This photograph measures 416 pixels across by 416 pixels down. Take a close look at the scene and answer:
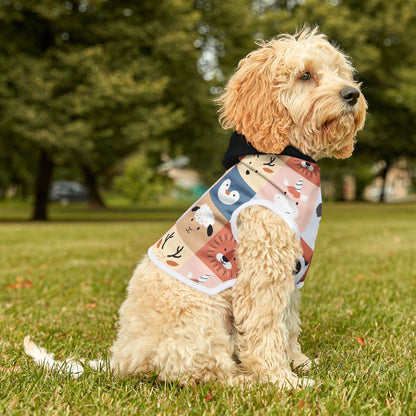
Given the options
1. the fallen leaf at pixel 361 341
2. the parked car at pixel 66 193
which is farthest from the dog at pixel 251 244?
the parked car at pixel 66 193

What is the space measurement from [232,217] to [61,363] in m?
1.52

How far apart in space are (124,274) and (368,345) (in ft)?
14.0

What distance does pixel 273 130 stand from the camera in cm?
299

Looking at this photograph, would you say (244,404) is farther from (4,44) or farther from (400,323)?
(4,44)

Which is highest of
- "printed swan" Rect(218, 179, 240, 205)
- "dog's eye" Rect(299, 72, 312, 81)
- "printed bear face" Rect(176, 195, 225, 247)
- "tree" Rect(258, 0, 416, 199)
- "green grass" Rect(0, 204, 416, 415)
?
"tree" Rect(258, 0, 416, 199)

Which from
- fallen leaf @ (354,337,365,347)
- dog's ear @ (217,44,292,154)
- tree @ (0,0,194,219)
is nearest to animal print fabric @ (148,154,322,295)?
dog's ear @ (217,44,292,154)

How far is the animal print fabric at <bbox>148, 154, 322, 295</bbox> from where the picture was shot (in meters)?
2.93

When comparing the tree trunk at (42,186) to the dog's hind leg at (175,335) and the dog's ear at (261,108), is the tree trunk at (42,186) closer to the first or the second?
the dog's hind leg at (175,335)

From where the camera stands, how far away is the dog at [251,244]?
2852mm

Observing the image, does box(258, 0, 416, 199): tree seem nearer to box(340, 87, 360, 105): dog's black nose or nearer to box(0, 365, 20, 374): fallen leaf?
box(340, 87, 360, 105): dog's black nose

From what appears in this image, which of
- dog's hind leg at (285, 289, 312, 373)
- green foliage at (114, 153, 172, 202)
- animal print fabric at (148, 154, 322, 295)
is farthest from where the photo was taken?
green foliage at (114, 153, 172, 202)

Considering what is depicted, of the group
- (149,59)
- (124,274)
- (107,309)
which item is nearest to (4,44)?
(149,59)

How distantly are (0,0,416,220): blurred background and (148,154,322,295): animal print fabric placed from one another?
10143 mm

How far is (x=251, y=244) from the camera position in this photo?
9.53 feet
